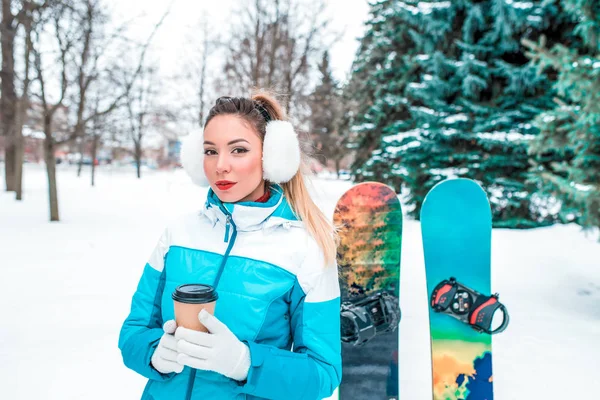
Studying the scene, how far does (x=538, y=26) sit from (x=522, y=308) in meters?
6.71

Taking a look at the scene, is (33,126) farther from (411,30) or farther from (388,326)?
(388,326)

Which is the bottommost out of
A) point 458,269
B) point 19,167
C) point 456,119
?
point 458,269

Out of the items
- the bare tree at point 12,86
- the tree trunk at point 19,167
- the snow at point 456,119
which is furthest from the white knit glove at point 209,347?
the tree trunk at point 19,167

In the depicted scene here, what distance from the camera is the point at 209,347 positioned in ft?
2.81

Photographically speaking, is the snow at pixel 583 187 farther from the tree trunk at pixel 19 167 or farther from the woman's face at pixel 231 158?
the tree trunk at pixel 19 167

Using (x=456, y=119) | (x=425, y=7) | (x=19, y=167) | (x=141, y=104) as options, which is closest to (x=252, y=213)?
(x=456, y=119)

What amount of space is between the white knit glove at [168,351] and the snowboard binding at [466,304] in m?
1.85

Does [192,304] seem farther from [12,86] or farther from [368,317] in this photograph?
[12,86]

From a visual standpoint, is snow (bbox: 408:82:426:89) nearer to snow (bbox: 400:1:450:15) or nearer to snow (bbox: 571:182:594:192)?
snow (bbox: 400:1:450:15)

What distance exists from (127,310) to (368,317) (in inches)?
104

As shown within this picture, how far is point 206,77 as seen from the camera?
18.3 metres

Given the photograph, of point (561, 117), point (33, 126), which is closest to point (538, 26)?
point (561, 117)

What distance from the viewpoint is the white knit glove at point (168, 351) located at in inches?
34.4

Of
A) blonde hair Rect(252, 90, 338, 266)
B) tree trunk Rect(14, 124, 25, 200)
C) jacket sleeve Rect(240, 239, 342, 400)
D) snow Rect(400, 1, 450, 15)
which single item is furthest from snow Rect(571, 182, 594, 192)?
tree trunk Rect(14, 124, 25, 200)
